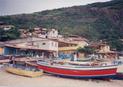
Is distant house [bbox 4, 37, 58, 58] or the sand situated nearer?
the sand

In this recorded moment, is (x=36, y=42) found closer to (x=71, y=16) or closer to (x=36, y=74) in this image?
(x=36, y=74)

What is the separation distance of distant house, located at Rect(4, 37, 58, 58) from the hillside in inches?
891

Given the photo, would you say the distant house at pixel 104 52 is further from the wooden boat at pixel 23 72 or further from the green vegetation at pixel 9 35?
the wooden boat at pixel 23 72

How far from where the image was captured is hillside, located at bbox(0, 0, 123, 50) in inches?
2002

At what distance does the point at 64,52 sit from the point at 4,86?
613 inches

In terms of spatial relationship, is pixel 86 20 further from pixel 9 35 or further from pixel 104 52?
pixel 9 35

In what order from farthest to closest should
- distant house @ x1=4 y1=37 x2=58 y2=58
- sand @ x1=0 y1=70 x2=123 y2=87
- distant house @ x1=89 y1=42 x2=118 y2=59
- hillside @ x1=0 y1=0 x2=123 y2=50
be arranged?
hillside @ x1=0 y1=0 x2=123 y2=50 → distant house @ x1=89 y1=42 x2=118 y2=59 → distant house @ x1=4 y1=37 x2=58 y2=58 → sand @ x1=0 y1=70 x2=123 y2=87

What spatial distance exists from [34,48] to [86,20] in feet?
144

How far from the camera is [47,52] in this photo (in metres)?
24.2

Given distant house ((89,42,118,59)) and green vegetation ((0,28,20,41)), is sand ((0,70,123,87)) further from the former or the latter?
green vegetation ((0,28,20,41))

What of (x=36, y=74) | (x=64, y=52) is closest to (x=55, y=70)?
(x=36, y=74)

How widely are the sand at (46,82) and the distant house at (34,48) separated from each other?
20.4 feet

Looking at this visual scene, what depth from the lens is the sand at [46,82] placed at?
1320 centimetres

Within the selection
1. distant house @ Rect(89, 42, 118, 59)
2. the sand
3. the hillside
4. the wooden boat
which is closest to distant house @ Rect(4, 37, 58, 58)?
the wooden boat
